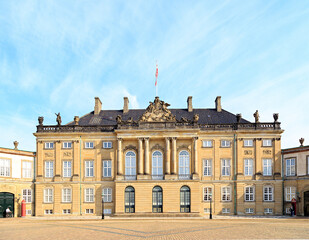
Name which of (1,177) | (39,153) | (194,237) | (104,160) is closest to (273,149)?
(104,160)

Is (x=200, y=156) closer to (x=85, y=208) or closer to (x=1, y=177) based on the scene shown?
(x=85, y=208)

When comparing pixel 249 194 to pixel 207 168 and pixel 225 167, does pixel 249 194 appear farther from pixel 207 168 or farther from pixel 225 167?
pixel 207 168

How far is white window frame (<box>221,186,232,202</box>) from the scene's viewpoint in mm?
45375

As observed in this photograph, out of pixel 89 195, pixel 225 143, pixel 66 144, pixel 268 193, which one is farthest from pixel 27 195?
pixel 268 193

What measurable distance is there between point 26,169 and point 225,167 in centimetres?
2911

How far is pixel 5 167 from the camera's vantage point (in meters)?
43.8

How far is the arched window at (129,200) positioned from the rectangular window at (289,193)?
21632 mm

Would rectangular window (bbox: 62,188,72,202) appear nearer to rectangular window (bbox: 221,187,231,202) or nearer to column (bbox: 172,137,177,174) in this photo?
column (bbox: 172,137,177,174)

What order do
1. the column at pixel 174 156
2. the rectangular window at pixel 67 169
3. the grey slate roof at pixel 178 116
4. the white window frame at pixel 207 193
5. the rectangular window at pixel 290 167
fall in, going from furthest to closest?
1. the grey slate roof at pixel 178 116
2. the rectangular window at pixel 67 169
3. the white window frame at pixel 207 193
4. the column at pixel 174 156
5. the rectangular window at pixel 290 167

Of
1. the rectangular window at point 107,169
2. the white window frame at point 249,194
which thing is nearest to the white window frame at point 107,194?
the rectangular window at point 107,169

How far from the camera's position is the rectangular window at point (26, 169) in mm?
45875

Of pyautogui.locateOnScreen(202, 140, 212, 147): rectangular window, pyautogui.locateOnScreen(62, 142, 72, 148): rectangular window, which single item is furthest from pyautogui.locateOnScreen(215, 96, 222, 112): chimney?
pyautogui.locateOnScreen(62, 142, 72, 148): rectangular window

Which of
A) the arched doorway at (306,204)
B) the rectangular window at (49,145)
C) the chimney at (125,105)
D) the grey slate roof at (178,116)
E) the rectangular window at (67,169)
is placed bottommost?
the arched doorway at (306,204)

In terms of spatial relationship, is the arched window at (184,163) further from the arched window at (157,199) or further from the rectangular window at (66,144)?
the rectangular window at (66,144)
